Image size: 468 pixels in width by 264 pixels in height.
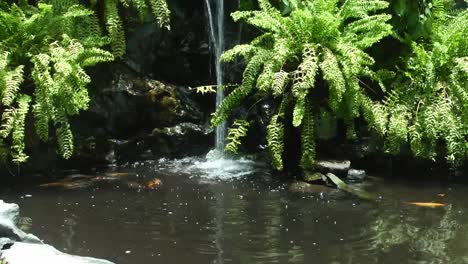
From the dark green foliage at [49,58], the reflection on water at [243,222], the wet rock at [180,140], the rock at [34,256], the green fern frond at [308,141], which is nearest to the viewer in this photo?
the rock at [34,256]

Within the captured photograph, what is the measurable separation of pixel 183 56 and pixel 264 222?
3.79 m

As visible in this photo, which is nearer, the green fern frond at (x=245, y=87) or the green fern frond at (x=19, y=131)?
the green fern frond at (x=19, y=131)

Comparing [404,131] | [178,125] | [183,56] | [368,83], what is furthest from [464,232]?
[183,56]

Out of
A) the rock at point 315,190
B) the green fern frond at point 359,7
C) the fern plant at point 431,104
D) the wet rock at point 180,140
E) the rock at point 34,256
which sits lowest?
the rock at point 34,256

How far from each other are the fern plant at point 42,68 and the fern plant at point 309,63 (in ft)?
5.59

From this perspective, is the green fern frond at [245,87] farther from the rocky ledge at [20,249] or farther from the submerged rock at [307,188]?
the rocky ledge at [20,249]

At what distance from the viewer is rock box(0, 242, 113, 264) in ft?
14.1

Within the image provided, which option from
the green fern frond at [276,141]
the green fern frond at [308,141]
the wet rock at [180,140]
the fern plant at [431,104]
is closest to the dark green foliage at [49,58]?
the wet rock at [180,140]

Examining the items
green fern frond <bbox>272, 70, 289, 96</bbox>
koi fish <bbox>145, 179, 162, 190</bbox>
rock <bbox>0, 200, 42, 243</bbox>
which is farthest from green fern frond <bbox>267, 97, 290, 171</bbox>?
rock <bbox>0, 200, 42, 243</bbox>

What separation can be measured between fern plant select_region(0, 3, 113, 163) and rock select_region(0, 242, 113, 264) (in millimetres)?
2520

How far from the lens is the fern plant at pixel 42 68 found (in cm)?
696

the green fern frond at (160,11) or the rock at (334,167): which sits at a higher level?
the green fern frond at (160,11)

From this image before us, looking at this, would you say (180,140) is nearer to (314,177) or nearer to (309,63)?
(314,177)

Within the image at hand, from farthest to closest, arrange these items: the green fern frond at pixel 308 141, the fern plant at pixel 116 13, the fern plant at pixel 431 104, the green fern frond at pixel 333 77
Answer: the fern plant at pixel 116 13 → the fern plant at pixel 431 104 → the green fern frond at pixel 308 141 → the green fern frond at pixel 333 77
